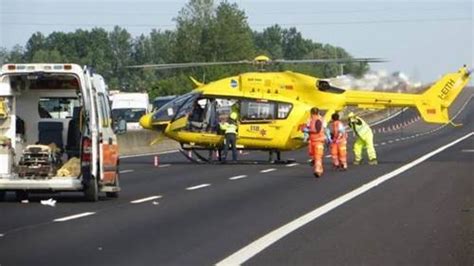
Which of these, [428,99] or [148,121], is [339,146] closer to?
[428,99]

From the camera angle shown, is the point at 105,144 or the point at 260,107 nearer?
the point at 105,144

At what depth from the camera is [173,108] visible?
32969mm

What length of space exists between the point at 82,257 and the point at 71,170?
672cm

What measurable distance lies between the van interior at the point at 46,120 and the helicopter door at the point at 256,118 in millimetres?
13465

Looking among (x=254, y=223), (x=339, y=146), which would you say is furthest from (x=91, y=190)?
(x=339, y=146)

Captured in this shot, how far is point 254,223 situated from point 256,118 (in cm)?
1830

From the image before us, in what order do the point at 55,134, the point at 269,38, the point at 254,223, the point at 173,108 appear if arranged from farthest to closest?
the point at 269,38
the point at 173,108
the point at 55,134
the point at 254,223

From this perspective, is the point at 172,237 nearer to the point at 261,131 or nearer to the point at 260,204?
the point at 260,204

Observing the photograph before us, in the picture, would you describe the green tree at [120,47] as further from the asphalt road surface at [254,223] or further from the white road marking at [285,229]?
the white road marking at [285,229]

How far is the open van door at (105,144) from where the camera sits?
1734 centimetres

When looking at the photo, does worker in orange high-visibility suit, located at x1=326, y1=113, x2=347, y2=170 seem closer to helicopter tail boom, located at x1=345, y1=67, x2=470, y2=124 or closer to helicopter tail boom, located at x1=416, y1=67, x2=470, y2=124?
helicopter tail boom, located at x1=345, y1=67, x2=470, y2=124

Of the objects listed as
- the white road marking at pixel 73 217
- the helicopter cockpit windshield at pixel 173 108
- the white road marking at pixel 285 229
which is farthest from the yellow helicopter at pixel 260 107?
the white road marking at pixel 73 217

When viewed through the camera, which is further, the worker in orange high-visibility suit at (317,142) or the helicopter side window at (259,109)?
the helicopter side window at (259,109)

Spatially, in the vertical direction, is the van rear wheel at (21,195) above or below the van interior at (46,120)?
below
